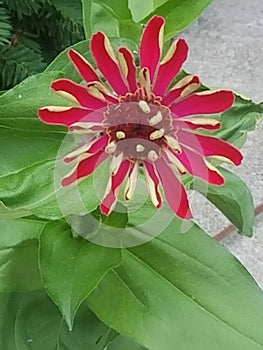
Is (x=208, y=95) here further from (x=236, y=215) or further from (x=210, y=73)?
(x=210, y=73)

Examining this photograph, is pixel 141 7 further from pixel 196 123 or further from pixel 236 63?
pixel 236 63

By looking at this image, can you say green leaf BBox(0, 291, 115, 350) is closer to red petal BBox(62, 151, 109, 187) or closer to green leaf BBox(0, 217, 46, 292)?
green leaf BBox(0, 217, 46, 292)

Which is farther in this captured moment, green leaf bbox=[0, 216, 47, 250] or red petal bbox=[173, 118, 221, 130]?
green leaf bbox=[0, 216, 47, 250]

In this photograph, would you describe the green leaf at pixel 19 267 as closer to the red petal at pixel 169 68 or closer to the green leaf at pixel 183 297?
the green leaf at pixel 183 297

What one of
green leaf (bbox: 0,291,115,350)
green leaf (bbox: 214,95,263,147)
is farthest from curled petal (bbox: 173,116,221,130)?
green leaf (bbox: 0,291,115,350)

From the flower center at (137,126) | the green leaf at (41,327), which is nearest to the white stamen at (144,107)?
the flower center at (137,126)

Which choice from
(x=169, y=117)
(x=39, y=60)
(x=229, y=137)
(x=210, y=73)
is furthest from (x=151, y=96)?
(x=210, y=73)

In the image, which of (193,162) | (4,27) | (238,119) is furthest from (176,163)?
(4,27)
